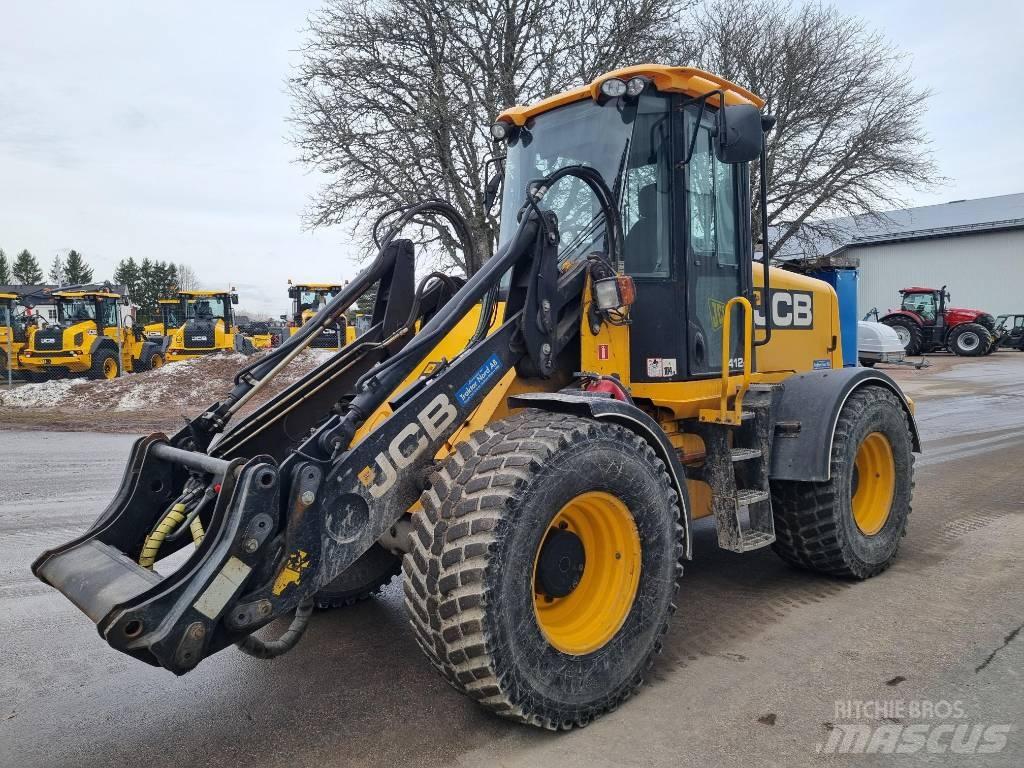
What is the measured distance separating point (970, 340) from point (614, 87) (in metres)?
29.9

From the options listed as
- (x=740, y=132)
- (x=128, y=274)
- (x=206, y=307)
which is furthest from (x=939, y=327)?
(x=128, y=274)

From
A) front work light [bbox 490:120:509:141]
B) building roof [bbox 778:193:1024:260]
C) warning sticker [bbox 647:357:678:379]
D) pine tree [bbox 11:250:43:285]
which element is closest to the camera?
warning sticker [bbox 647:357:678:379]

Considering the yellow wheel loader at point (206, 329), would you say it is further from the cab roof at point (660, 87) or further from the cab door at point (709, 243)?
the cab door at point (709, 243)

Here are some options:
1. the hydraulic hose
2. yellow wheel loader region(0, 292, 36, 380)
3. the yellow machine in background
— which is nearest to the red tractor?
the yellow machine in background

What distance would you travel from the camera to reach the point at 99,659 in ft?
12.5

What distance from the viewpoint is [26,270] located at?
280ft

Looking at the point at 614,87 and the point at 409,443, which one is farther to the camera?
the point at 614,87

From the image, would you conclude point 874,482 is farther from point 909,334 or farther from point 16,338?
point 909,334

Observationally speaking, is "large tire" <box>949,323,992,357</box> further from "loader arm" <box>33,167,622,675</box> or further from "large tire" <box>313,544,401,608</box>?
"large tire" <box>313,544,401,608</box>

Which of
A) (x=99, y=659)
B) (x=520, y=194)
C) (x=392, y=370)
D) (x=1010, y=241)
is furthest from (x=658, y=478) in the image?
(x=1010, y=241)

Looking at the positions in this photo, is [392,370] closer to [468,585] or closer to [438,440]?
[438,440]

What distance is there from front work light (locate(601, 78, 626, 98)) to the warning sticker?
4.49 feet

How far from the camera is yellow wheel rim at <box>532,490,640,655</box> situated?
10.8ft

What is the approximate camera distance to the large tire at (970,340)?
28.5 m
